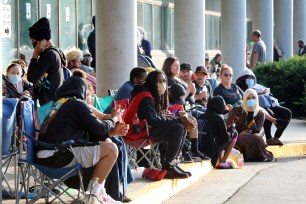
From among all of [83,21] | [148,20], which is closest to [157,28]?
[148,20]

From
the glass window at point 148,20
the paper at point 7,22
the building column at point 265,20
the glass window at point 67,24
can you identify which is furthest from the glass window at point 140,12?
the paper at point 7,22

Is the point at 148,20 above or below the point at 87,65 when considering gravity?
above

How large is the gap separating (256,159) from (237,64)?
30.4ft

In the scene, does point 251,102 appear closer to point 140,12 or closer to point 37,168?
point 37,168

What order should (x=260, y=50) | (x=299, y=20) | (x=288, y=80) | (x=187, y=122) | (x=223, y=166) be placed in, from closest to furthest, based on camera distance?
(x=187, y=122) < (x=223, y=166) < (x=288, y=80) < (x=260, y=50) < (x=299, y=20)

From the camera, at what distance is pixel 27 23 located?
67.8 feet

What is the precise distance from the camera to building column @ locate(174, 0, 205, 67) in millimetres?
20109

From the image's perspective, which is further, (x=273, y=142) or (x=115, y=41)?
(x=273, y=142)

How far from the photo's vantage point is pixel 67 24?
75.0 feet

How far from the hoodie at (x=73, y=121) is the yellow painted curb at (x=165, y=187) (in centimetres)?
101

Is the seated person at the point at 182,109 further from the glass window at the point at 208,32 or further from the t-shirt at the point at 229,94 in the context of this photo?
the glass window at the point at 208,32

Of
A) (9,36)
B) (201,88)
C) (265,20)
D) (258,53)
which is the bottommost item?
(201,88)

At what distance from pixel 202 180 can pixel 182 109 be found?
3.37 feet

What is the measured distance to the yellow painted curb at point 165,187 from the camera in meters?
10.3
